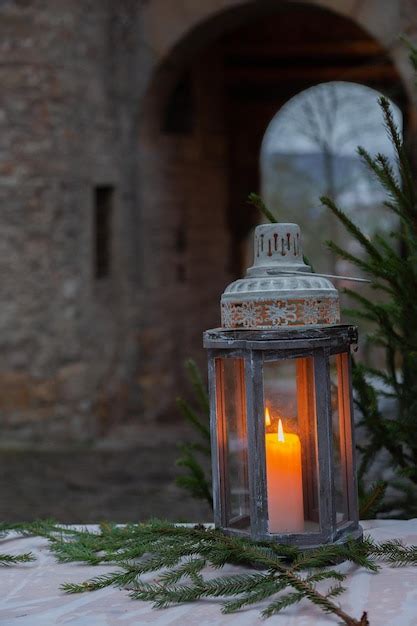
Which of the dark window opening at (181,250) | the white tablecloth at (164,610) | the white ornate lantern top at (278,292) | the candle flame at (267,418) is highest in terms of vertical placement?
the dark window opening at (181,250)

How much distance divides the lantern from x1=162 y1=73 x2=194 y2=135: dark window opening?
7123 millimetres

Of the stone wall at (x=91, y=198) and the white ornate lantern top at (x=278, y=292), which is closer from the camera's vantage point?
the white ornate lantern top at (x=278, y=292)

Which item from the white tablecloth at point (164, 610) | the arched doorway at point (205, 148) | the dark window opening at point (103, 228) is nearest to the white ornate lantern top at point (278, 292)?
the white tablecloth at point (164, 610)

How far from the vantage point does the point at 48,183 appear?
7906 millimetres

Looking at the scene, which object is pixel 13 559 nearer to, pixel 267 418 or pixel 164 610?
pixel 164 610

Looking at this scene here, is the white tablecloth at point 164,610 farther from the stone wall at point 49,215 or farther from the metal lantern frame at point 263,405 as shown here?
the stone wall at point 49,215

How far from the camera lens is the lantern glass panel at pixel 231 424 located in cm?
240

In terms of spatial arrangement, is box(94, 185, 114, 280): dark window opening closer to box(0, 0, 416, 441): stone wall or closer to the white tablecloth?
box(0, 0, 416, 441): stone wall

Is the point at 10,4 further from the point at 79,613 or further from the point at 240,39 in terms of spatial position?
the point at 79,613

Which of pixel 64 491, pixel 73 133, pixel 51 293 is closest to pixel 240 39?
pixel 73 133

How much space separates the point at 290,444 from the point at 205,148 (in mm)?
7947

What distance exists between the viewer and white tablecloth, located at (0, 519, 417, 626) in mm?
1997

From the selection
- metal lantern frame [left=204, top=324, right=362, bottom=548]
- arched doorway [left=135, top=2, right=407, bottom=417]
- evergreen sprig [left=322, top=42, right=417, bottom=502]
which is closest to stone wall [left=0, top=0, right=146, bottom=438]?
arched doorway [left=135, top=2, right=407, bottom=417]

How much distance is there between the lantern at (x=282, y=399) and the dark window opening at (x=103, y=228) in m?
6.23
